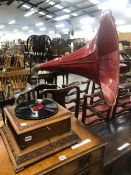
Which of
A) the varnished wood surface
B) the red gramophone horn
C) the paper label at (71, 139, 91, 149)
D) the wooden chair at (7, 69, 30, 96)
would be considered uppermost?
the red gramophone horn

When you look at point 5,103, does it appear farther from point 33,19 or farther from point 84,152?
point 33,19

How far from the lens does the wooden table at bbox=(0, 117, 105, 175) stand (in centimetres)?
88

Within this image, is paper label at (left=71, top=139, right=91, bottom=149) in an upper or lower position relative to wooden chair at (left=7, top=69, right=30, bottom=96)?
lower

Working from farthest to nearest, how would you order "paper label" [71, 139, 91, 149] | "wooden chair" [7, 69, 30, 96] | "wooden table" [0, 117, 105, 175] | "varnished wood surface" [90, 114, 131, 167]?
"wooden chair" [7, 69, 30, 96], "varnished wood surface" [90, 114, 131, 167], "paper label" [71, 139, 91, 149], "wooden table" [0, 117, 105, 175]

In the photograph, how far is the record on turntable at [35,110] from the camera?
3.16ft

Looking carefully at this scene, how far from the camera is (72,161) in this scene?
95 cm

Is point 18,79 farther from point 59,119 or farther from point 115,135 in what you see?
point 59,119

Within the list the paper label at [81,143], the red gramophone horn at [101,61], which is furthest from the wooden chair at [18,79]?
the paper label at [81,143]

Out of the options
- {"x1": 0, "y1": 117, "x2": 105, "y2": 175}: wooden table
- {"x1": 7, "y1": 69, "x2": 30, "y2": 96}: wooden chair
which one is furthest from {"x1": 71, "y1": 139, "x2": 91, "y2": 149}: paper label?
{"x1": 7, "y1": 69, "x2": 30, "y2": 96}: wooden chair

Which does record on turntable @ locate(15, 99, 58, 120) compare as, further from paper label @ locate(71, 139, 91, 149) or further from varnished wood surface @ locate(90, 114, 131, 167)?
varnished wood surface @ locate(90, 114, 131, 167)

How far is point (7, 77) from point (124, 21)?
900 centimetres

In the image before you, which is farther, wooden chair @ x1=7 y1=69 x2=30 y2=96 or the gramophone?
wooden chair @ x1=7 y1=69 x2=30 y2=96

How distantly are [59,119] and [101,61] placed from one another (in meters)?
0.51

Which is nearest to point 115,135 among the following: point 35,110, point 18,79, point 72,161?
point 72,161
